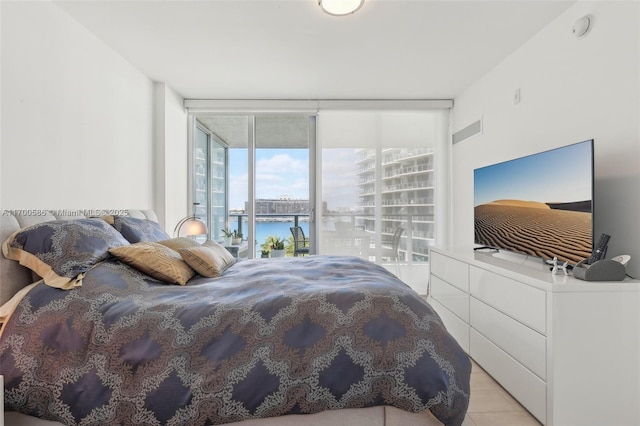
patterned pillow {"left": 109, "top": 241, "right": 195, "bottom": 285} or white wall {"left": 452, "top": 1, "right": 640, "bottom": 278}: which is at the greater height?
white wall {"left": 452, "top": 1, "right": 640, "bottom": 278}

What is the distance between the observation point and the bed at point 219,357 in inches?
50.4

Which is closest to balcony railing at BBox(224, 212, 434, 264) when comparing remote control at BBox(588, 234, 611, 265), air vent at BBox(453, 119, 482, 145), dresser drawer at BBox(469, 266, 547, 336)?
air vent at BBox(453, 119, 482, 145)

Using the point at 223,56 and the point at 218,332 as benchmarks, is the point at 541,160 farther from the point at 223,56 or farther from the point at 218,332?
the point at 223,56

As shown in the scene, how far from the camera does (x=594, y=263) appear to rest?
1.73m

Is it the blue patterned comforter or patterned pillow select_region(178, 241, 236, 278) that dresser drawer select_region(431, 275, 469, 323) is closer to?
the blue patterned comforter

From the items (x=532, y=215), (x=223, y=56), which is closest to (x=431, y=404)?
(x=532, y=215)

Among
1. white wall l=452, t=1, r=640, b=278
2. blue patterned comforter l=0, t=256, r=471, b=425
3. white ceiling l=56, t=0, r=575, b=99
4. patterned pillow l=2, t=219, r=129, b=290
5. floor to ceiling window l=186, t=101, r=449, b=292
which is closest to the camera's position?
blue patterned comforter l=0, t=256, r=471, b=425

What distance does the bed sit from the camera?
4.20 ft

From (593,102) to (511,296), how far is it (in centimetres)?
136

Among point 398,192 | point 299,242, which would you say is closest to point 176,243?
point 299,242

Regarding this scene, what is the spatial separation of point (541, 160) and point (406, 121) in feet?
7.92

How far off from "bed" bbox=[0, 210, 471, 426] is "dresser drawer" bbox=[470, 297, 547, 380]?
2.23ft

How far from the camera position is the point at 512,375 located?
2006 mm

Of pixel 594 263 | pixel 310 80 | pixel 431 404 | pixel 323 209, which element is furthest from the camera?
pixel 323 209
